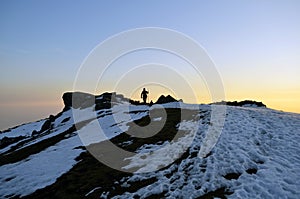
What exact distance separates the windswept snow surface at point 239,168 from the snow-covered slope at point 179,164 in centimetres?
4

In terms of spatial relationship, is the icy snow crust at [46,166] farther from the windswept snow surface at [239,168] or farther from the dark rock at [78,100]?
the dark rock at [78,100]

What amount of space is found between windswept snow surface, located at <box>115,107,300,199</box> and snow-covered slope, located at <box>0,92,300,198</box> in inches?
1.8

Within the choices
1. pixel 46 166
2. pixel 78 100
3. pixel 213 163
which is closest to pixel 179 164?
pixel 213 163

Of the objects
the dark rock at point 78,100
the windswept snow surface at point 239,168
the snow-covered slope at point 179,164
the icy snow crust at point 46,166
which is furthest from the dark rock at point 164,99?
the windswept snow surface at point 239,168

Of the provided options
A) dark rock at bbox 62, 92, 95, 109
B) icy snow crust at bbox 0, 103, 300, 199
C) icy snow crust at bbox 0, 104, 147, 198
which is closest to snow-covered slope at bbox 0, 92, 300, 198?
icy snow crust at bbox 0, 103, 300, 199

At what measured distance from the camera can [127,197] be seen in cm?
1483

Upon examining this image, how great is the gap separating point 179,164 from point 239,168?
4.10 m

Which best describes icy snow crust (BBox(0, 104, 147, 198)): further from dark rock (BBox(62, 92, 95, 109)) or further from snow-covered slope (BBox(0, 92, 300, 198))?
dark rock (BBox(62, 92, 95, 109))

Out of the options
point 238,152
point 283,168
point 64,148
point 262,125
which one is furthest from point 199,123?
point 64,148

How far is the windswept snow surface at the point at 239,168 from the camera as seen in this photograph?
1346 cm

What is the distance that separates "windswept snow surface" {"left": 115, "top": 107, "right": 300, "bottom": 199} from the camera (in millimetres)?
13461

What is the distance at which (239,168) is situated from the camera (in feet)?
51.5

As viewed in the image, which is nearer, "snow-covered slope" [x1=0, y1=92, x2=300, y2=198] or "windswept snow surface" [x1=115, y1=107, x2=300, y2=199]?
"windswept snow surface" [x1=115, y1=107, x2=300, y2=199]

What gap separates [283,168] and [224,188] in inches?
160
